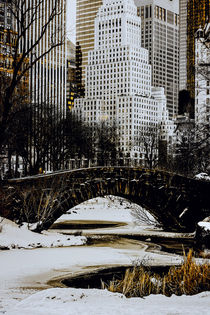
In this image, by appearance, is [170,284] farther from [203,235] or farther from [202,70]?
[203,235]

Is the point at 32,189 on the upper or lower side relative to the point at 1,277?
upper

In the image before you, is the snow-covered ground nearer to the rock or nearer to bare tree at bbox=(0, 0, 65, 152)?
the rock

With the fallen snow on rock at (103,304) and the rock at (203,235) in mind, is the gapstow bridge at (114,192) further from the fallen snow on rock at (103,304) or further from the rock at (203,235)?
the fallen snow on rock at (103,304)

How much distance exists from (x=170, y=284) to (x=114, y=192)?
2054cm

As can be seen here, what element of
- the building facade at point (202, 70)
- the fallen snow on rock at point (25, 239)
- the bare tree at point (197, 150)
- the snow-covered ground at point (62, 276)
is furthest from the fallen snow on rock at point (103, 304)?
the building facade at point (202, 70)

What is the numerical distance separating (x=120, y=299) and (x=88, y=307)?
→ 48.1 inches

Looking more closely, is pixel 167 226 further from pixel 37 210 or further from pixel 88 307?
pixel 88 307

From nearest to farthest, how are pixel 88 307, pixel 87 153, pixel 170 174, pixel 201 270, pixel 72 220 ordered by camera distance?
pixel 88 307
pixel 201 270
pixel 170 174
pixel 72 220
pixel 87 153

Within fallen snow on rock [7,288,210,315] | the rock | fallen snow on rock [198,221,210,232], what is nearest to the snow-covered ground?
fallen snow on rock [7,288,210,315]

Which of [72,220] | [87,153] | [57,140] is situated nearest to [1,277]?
[72,220]

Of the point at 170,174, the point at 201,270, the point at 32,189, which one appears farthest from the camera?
the point at 170,174

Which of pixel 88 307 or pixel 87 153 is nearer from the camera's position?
pixel 88 307

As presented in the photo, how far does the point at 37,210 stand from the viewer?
31047 millimetres

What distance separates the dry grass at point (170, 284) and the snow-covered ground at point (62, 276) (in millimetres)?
764
